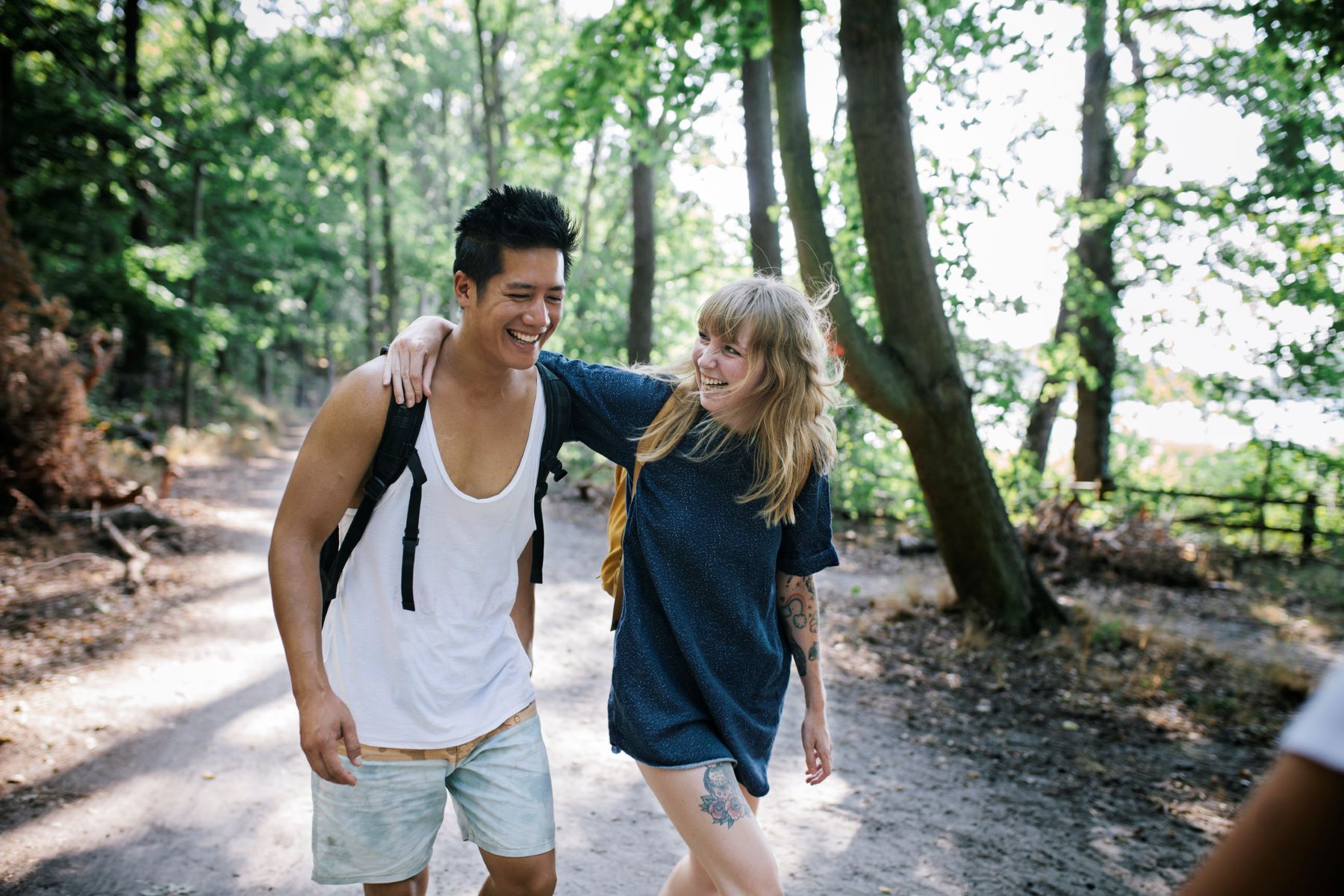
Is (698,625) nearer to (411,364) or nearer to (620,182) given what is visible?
(411,364)

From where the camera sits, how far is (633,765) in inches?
206

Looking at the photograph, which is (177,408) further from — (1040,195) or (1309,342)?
(1309,342)

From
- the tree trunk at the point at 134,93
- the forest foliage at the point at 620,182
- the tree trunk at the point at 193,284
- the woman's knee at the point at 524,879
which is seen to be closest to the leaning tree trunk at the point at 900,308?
the forest foliage at the point at 620,182

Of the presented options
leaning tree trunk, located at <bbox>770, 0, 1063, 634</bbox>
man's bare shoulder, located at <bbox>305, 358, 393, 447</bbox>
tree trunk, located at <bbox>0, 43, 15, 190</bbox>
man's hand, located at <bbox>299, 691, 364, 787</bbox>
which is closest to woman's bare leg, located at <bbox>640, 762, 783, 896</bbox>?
man's hand, located at <bbox>299, 691, 364, 787</bbox>

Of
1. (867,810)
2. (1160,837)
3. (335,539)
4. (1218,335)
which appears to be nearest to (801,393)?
(335,539)

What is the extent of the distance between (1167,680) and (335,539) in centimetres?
670

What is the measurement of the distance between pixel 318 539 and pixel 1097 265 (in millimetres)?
15157

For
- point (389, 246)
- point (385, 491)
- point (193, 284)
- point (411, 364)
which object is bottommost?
point (385, 491)

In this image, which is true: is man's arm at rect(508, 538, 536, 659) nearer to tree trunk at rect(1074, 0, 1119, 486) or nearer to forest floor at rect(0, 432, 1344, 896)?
forest floor at rect(0, 432, 1344, 896)

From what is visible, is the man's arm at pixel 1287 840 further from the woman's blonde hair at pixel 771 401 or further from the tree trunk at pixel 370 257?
the tree trunk at pixel 370 257

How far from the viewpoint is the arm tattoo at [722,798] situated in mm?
2354

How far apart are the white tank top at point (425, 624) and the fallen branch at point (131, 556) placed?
21.1ft

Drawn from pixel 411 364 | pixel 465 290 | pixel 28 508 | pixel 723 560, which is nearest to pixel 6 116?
pixel 28 508

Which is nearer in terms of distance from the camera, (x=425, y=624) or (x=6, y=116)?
(x=425, y=624)
